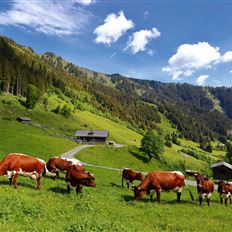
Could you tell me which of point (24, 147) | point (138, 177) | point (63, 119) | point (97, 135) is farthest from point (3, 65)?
point (138, 177)

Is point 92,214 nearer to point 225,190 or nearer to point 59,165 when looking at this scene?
point 59,165

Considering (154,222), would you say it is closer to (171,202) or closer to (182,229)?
(182,229)

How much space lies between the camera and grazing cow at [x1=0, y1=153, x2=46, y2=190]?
23375 millimetres

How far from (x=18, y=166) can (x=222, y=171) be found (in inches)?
3310

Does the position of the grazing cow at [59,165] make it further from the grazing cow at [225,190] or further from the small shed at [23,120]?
the small shed at [23,120]

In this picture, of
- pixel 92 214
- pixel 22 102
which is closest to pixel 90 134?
pixel 22 102

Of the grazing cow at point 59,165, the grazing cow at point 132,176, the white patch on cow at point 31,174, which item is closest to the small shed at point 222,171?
the grazing cow at point 132,176

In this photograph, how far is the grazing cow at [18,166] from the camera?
2338cm

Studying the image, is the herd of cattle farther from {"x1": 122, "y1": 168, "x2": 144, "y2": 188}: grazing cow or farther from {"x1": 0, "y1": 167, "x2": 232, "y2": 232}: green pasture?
{"x1": 122, "y1": 168, "x2": 144, "y2": 188}: grazing cow

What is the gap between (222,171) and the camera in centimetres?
9638

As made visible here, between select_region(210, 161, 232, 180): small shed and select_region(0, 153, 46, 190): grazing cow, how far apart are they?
80.8 m

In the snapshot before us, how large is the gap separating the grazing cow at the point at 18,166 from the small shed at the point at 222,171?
265 ft

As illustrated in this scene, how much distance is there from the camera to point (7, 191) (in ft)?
69.9

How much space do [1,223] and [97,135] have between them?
126270mm
